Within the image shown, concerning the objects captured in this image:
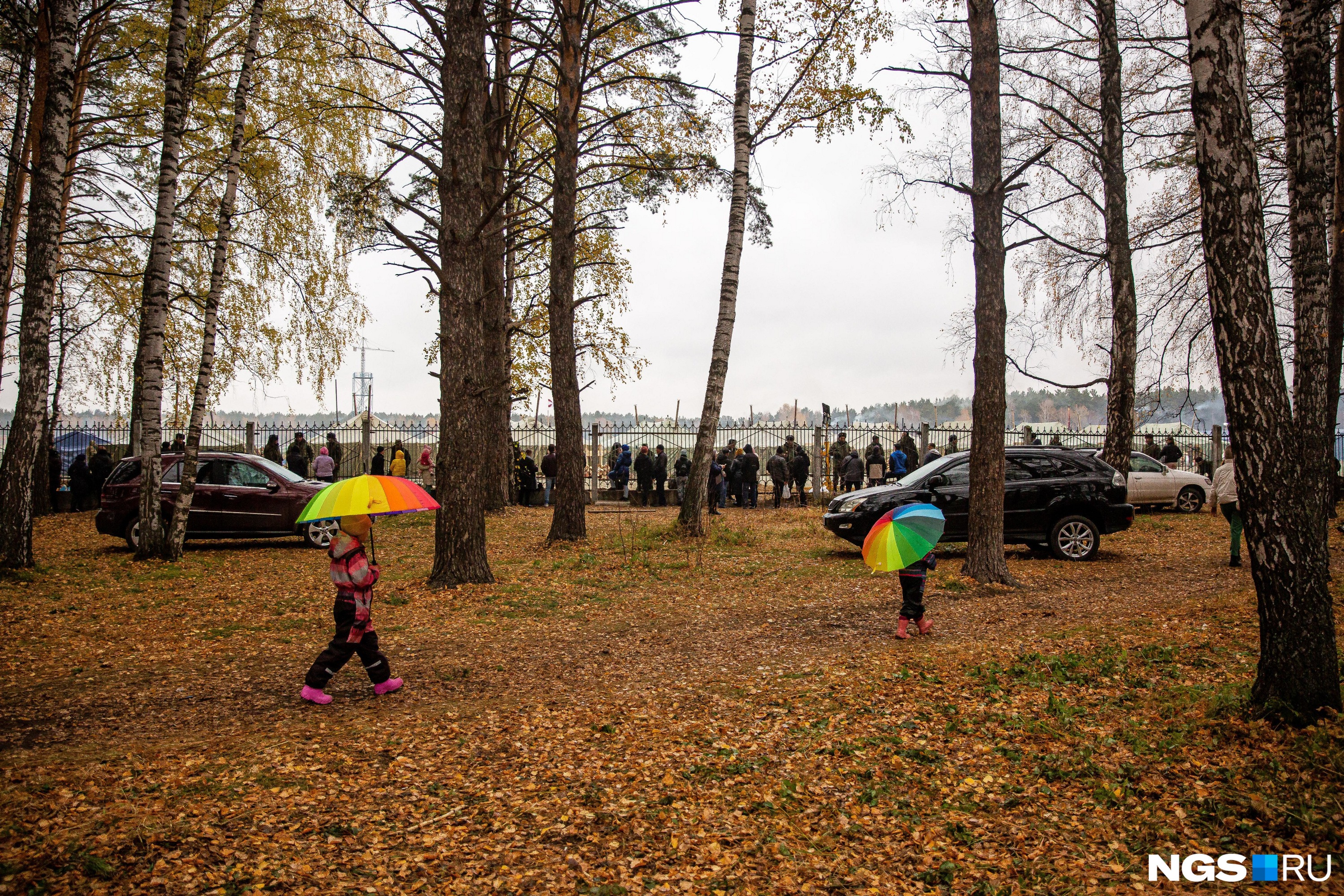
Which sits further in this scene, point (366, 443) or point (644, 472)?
point (366, 443)

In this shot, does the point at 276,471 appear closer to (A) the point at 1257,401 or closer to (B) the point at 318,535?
Answer: (B) the point at 318,535

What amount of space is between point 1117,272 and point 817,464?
31.6ft

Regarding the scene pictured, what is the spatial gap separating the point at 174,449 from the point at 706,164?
13881 mm

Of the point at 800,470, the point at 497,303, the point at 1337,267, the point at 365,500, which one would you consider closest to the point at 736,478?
the point at 800,470

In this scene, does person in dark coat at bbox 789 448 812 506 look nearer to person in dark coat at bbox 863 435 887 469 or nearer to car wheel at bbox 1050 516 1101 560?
person in dark coat at bbox 863 435 887 469

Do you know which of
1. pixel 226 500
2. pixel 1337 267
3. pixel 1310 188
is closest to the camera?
pixel 1310 188

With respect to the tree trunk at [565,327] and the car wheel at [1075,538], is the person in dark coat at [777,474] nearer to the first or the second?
the tree trunk at [565,327]

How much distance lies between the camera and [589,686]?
632 cm

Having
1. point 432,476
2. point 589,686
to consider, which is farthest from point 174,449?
point 589,686

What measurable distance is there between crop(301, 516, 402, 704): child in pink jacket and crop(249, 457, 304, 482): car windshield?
9.46m

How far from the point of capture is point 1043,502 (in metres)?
12.4

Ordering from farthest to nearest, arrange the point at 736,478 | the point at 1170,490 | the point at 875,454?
1. the point at 736,478
2. the point at 875,454
3. the point at 1170,490

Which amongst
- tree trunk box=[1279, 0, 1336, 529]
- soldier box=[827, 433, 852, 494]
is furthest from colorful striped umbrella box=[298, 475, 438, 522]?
soldier box=[827, 433, 852, 494]

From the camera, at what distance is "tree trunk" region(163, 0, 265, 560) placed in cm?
1196
